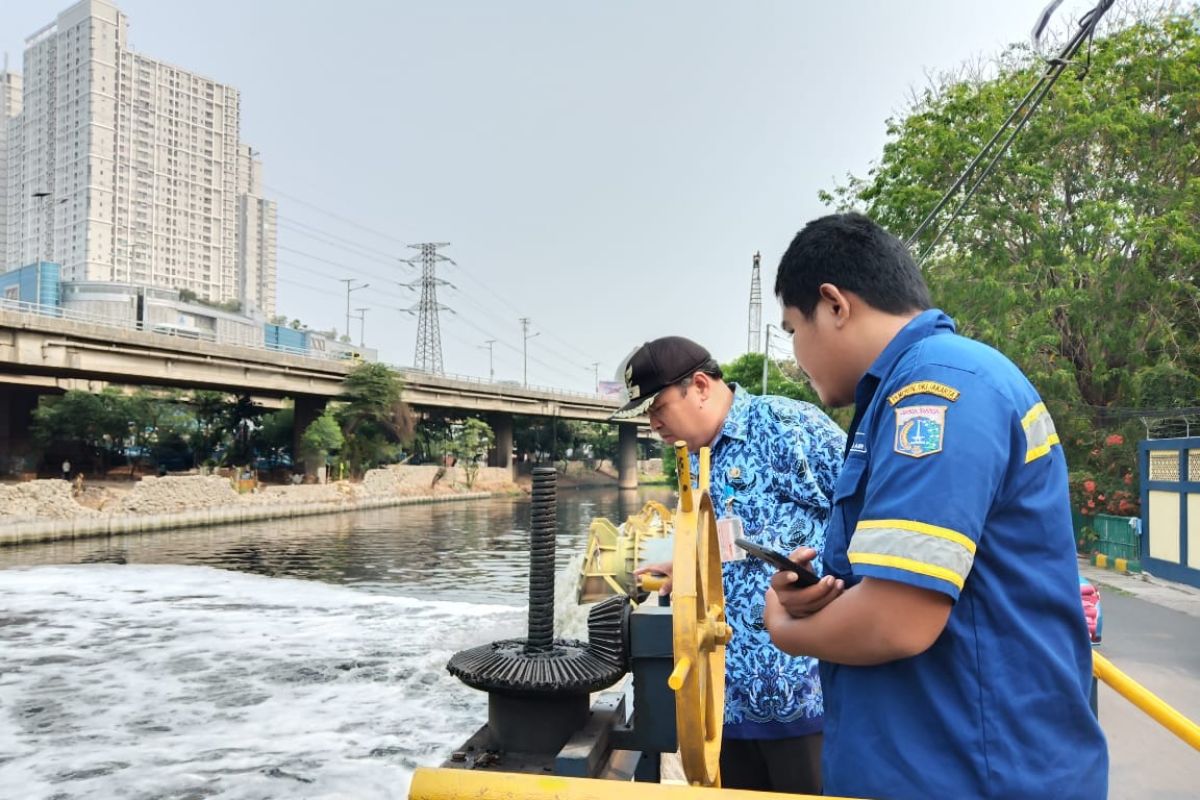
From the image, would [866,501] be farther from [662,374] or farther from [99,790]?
[99,790]

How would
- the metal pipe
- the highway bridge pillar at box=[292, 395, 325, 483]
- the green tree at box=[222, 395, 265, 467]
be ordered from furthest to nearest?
the green tree at box=[222, 395, 265, 467], the highway bridge pillar at box=[292, 395, 325, 483], the metal pipe

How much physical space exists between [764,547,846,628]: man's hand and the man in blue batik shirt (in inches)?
39.7

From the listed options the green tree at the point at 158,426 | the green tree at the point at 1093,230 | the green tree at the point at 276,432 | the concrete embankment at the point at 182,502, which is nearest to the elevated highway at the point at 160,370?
the green tree at the point at 158,426

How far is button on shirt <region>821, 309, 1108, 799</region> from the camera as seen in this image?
1.13 meters

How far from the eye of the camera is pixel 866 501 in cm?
121

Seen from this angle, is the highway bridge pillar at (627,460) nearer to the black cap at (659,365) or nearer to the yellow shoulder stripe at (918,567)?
the black cap at (659,365)

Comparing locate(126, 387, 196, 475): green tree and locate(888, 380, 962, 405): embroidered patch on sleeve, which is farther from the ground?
locate(888, 380, 962, 405): embroidered patch on sleeve

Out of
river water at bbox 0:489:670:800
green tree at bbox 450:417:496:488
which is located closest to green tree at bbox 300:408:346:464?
green tree at bbox 450:417:496:488

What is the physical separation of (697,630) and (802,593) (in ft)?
1.15

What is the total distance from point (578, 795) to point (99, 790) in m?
6.23

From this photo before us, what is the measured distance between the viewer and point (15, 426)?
3378 cm

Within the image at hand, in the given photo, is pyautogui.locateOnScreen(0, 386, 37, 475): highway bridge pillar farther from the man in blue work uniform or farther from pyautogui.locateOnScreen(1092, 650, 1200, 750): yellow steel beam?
the man in blue work uniform

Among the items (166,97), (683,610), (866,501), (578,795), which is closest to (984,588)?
(866,501)

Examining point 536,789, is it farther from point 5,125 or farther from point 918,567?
point 5,125
